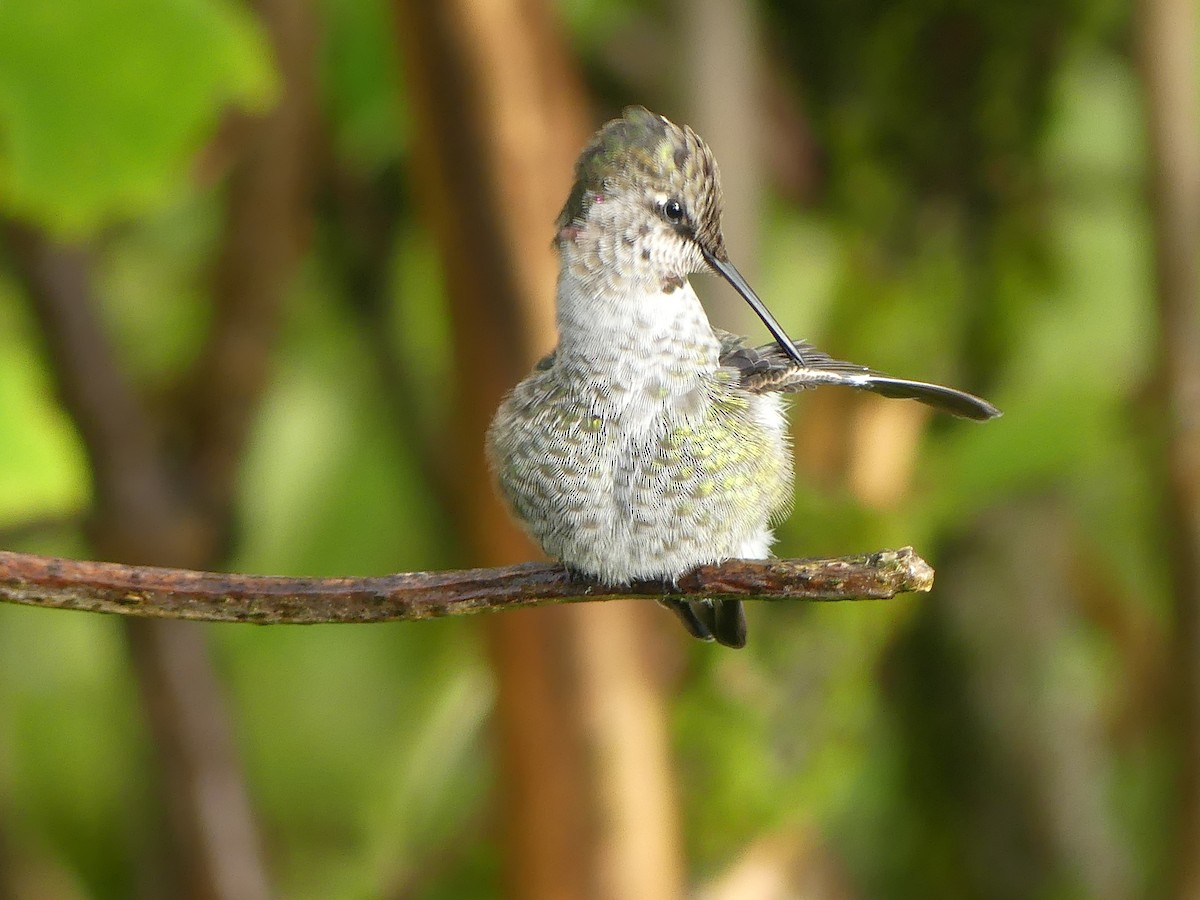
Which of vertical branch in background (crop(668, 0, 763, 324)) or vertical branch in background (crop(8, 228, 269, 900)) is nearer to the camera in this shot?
vertical branch in background (crop(668, 0, 763, 324))

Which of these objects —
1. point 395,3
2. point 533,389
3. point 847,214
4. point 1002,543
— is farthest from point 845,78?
point 533,389

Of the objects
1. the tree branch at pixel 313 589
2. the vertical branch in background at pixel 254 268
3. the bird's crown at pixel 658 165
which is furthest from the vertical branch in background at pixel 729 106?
the tree branch at pixel 313 589

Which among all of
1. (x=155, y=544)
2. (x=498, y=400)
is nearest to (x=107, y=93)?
(x=498, y=400)

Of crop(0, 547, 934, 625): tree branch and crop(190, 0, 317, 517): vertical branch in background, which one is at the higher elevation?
crop(190, 0, 317, 517): vertical branch in background

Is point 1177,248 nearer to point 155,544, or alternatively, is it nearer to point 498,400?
point 498,400

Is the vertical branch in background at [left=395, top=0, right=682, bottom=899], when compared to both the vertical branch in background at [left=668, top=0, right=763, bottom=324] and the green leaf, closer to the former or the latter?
the vertical branch in background at [left=668, top=0, right=763, bottom=324]

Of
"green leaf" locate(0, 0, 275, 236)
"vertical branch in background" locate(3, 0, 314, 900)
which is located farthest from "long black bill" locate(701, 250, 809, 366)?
"vertical branch in background" locate(3, 0, 314, 900)

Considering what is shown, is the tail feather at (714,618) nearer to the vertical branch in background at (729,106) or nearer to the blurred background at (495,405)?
the blurred background at (495,405)
